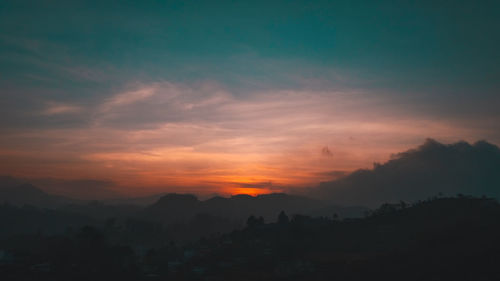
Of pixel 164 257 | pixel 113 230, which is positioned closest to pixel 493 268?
pixel 164 257

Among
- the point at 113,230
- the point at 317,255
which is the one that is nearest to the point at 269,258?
the point at 317,255

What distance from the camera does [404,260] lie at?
58844 millimetres

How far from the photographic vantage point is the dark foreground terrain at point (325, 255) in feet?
180

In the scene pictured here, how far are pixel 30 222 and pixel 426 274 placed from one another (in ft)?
677

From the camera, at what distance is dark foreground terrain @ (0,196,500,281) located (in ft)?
180

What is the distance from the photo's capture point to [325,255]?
231ft

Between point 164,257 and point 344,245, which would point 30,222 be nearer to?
point 164,257

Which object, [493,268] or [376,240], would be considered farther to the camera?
[376,240]

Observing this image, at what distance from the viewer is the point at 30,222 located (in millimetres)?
189750

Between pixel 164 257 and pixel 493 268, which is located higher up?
pixel 493 268

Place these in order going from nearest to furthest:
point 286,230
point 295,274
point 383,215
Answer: point 295,274 < point 286,230 < point 383,215

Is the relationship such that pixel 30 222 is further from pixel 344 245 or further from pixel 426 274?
pixel 426 274

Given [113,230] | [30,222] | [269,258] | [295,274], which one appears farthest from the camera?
[30,222]

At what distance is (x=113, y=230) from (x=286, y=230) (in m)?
113
